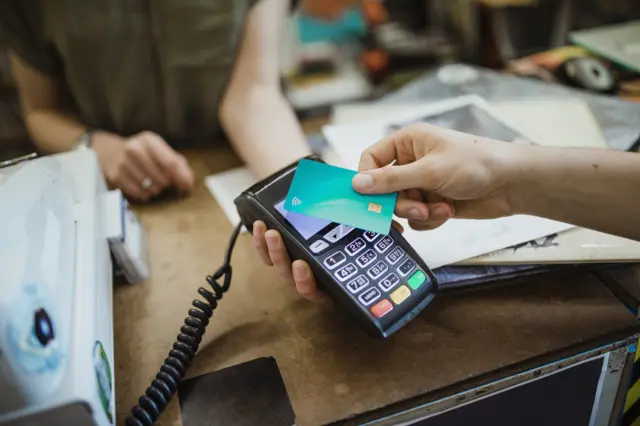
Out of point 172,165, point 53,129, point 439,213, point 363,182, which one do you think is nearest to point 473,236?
point 439,213

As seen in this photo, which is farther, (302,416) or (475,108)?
(475,108)

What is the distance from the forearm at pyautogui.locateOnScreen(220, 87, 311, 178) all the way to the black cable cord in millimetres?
177

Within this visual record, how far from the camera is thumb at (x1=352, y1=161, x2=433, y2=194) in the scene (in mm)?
557

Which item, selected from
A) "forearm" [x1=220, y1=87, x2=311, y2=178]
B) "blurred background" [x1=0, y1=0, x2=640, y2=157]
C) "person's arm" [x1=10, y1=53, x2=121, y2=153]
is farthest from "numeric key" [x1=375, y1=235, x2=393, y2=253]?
"blurred background" [x1=0, y1=0, x2=640, y2=157]

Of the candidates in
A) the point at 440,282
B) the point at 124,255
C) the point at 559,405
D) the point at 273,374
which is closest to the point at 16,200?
the point at 124,255

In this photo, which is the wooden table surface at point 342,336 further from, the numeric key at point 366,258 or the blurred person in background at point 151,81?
the blurred person in background at point 151,81

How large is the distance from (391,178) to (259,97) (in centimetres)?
41

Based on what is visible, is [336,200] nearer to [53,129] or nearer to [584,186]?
[584,186]

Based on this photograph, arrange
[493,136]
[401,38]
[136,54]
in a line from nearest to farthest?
[493,136] → [136,54] → [401,38]

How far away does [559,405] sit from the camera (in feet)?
2.05

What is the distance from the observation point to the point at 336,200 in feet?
1.84

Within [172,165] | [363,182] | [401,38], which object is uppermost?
[363,182]

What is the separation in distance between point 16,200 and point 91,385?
0.63 feet

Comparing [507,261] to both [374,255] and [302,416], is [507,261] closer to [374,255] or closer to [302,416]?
[374,255]
